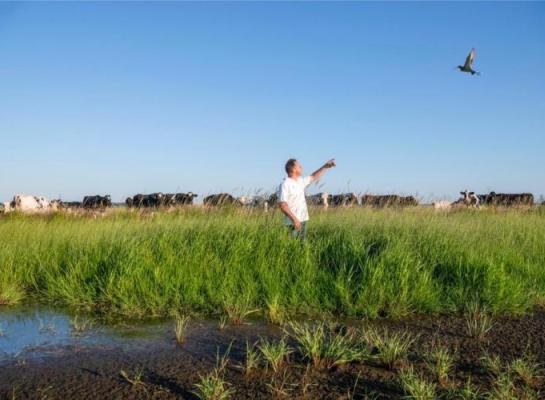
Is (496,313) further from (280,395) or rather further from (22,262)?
(22,262)

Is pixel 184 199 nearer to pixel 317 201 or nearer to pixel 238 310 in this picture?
pixel 317 201

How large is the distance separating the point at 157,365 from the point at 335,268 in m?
3.09

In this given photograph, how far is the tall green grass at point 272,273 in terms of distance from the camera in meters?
5.41

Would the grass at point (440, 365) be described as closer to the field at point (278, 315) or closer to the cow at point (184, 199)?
the field at point (278, 315)

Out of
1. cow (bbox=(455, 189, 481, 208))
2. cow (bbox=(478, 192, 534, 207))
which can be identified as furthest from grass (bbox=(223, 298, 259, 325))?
cow (bbox=(455, 189, 481, 208))

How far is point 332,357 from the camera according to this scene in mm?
3633

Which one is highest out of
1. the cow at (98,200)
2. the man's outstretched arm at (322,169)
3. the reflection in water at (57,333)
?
the man's outstretched arm at (322,169)

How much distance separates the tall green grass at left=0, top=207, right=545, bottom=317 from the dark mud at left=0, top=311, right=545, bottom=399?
2.48 ft

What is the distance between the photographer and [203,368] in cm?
358

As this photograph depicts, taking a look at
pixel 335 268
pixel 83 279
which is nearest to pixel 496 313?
pixel 335 268

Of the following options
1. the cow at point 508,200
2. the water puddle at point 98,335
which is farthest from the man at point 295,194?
the cow at point 508,200

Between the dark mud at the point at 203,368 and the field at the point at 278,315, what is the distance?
0.01 metres

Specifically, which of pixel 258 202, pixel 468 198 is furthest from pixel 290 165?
pixel 468 198

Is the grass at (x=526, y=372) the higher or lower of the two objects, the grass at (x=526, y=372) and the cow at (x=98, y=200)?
the lower
